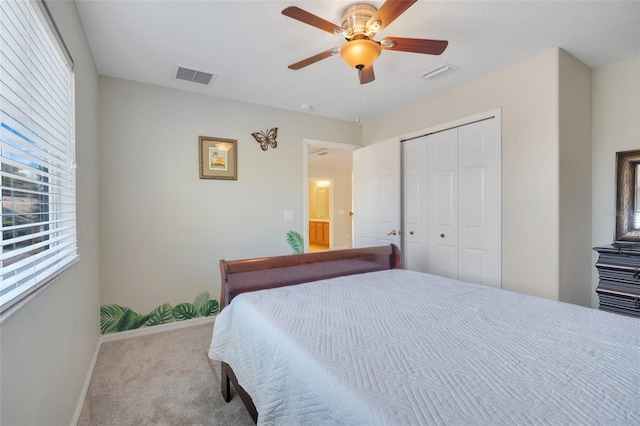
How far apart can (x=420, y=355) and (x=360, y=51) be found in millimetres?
1598

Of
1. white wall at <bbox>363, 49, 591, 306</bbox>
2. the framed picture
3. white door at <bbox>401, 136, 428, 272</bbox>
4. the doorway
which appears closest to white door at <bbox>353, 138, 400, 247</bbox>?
white door at <bbox>401, 136, 428, 272</bbox>

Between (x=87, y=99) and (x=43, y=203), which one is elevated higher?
(x=87, y=99)

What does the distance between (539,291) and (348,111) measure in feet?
9.15

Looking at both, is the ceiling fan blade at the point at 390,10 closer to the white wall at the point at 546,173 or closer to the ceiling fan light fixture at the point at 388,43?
the ceiling fan light fixture at the point at 388,43

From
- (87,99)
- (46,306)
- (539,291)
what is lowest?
(539,291)

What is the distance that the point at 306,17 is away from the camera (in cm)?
157

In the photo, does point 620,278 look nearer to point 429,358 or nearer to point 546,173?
point 546,173

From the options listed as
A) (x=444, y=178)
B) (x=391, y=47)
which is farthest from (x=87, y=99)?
(x=444, y=178)

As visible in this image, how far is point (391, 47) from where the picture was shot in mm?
1784

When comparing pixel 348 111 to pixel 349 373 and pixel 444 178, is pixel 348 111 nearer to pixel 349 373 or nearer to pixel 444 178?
pixel 444 178

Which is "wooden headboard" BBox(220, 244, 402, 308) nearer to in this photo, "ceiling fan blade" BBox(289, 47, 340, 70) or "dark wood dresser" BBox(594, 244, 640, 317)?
"ceiling fan blade" BBox(289, 47, 340, 70)

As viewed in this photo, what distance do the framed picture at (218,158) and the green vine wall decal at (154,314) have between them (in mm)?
1299

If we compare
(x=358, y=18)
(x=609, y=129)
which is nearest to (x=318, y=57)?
(x=358, y=18)

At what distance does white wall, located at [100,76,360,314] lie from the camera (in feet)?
9.31
